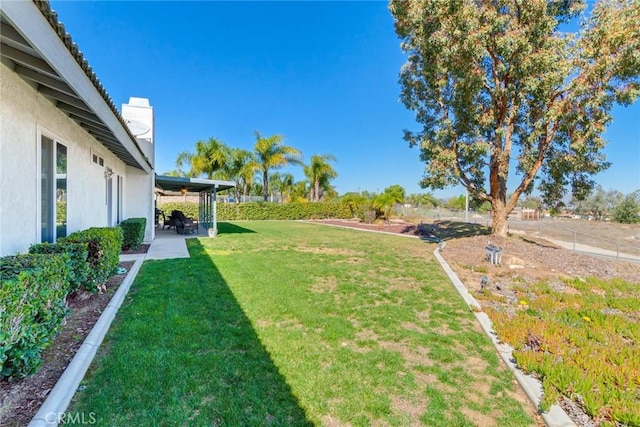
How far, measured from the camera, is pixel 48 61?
2688 mm

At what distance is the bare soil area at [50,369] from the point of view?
221cm

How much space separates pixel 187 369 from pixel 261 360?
2.35 ft

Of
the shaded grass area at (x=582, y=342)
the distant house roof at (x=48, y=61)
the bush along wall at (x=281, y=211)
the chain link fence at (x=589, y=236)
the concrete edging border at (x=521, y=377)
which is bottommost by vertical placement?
the concrete edging border at (x=521, y=377)

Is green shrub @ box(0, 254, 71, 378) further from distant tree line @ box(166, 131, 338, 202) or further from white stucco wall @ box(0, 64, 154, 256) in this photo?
distant tree line @ box(166, 131, 338, 202)

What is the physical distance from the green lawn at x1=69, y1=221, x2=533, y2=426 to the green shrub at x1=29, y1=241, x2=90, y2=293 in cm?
72

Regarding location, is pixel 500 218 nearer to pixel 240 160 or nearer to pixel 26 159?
pixel 26 159

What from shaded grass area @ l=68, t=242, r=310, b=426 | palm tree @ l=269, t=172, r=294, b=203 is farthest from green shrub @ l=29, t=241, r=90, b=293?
palm tree @ l=269, t=172, r=294, b=203

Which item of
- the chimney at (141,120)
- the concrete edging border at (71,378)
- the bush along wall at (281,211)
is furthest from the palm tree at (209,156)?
the concrete edging border at (71,378)

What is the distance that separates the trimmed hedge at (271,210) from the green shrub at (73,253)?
22.1 metres

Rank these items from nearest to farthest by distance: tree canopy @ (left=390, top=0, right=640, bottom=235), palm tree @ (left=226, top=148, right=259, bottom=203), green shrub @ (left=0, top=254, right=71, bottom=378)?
green shrub @ (left=0, top=254, right=71, bottom=378) < tree canopy @ (left=390, top=0, right=640, bottom=235) < palm tree @ (left=226, top=148, right=259, bottom=203)

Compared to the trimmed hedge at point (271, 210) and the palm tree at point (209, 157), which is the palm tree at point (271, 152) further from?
the palm tree at point (209, 157)

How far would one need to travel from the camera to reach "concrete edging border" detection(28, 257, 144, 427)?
2.17m

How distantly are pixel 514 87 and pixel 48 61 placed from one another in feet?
39.5

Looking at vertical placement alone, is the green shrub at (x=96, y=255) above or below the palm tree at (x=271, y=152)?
below
